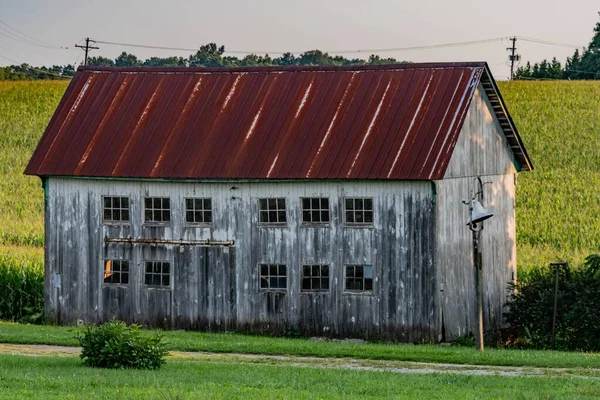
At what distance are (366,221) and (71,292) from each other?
9401 mm

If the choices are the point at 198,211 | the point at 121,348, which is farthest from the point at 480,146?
Answer: the point at 121,348

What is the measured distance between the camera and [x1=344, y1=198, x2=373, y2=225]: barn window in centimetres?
3525

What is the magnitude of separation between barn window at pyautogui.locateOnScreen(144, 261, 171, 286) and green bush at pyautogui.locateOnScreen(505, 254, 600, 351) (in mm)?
9774

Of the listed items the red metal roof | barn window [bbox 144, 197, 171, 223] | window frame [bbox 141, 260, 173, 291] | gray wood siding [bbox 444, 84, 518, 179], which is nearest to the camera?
the red metal roof

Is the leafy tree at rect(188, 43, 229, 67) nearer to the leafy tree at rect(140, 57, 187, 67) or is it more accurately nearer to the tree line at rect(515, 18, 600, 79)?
the leafy tree at rect(140, 57, 187, 67)

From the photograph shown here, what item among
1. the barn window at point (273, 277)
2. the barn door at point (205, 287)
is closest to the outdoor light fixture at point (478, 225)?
the barn window at point (273, 277)

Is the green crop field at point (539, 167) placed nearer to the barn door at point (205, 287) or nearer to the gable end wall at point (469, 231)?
the gable end wall at point (469, 231)

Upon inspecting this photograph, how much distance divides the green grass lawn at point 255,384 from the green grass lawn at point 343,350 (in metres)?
3.38

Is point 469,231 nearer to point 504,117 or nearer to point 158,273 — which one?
point 504,117

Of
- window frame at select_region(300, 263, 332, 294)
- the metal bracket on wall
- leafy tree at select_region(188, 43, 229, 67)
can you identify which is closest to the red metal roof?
the metal bracket on wall

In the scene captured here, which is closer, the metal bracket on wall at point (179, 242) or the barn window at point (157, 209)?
the metal bracket on wall at point (179, 242)

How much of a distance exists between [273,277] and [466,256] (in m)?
5.39

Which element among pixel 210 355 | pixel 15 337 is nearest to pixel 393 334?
pixel 210 355

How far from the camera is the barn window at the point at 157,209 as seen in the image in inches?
1479
